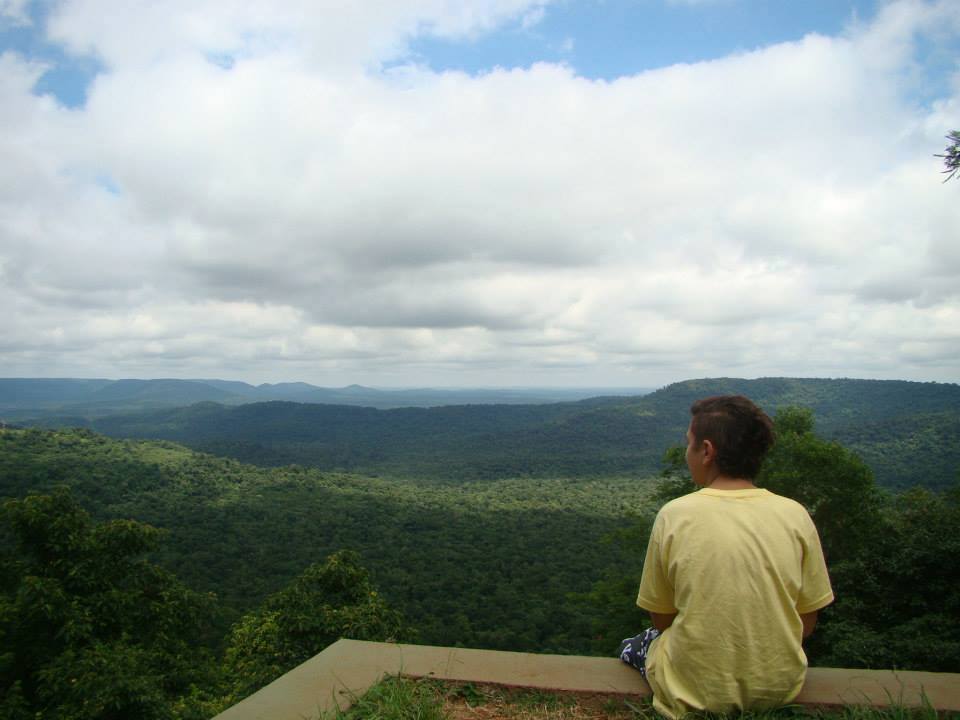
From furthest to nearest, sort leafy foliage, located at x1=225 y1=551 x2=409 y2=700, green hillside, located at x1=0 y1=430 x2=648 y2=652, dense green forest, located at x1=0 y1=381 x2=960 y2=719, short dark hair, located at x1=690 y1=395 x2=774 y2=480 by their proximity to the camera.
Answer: green hillside, located at x1=0 y1=430 x2=648 y2=652
leafy foliage, located at x1=225 y1=551 x2=409 y2=700
dense green forest, located at x1=0 y1=381 x2=960 y2=719
short dark hair, located at x1=690 y1=395 x2=774 y2=480

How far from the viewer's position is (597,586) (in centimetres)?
1717

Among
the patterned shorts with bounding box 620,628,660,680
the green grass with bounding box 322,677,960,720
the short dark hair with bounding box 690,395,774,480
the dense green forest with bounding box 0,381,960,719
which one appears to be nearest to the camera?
the short dark hair with bounding box 690,395,774,480

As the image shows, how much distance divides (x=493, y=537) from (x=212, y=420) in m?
155

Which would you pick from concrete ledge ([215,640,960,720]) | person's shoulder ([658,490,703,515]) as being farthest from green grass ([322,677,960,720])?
person's shoulder ([658,490,703,515])

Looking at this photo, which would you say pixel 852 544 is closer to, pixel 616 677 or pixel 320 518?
pixel 616 677

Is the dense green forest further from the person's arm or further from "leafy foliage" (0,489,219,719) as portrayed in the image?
the person's arm

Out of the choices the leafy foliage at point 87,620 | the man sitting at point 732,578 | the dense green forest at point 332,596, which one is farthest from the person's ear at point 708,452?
the leafy foliage at point 87,620

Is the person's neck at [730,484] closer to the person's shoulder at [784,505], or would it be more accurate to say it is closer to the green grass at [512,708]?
the person's shoulder at [784,505]

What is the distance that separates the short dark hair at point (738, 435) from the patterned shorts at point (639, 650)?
1025 millimetres

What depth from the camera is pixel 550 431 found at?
5167 inches

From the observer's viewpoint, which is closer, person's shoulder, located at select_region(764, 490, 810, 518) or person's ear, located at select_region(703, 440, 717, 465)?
person's shoulder, located at select_region(764, 490, 810, 518)

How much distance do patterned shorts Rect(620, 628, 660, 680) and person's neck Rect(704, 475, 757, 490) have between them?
930 millimetres

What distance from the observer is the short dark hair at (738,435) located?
219cm

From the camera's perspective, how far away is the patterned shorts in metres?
2.78
